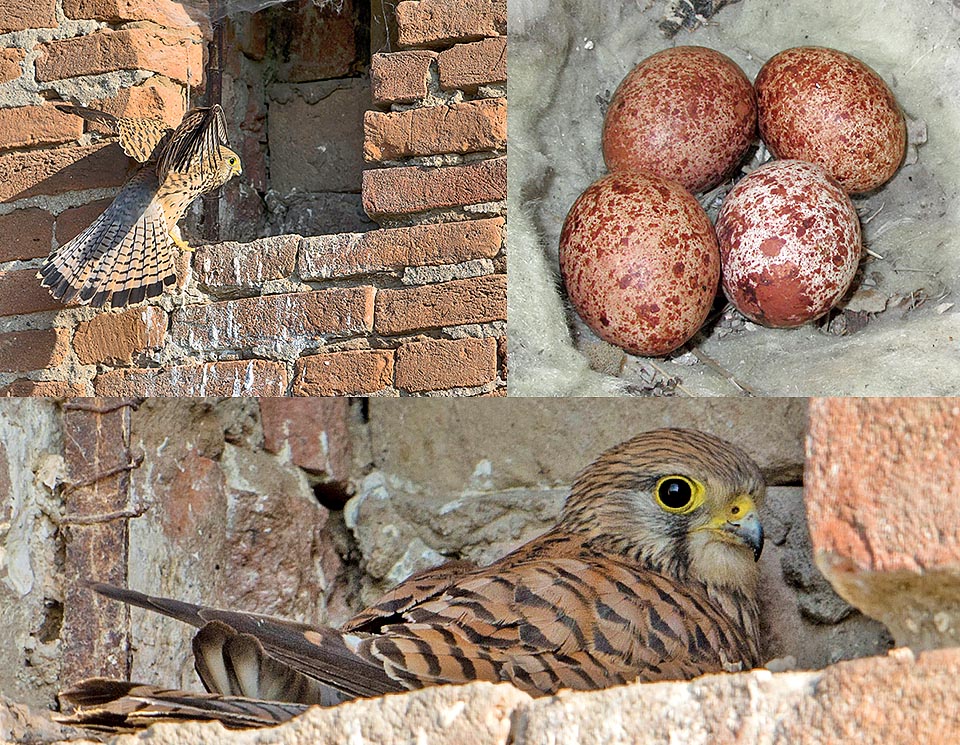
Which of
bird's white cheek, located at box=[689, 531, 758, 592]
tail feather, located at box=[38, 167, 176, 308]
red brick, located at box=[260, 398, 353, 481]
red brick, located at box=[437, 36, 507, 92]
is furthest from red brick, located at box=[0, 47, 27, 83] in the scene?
bird's white cheek, located at box=[689, 531, 758, 592]

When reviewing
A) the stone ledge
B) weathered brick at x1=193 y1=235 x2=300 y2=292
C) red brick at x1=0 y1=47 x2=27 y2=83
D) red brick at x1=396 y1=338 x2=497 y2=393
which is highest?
red brick at x1=0 y1=47 x2=27 y2=83

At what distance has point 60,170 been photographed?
143cm

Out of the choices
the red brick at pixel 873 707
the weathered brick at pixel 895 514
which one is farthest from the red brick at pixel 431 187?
the red brick at pixel 873 707

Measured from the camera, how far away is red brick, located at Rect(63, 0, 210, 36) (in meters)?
1.37

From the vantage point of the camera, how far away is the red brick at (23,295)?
1422 mm

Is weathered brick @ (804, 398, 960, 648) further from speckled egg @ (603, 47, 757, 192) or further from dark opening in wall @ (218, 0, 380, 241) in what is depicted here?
dark opening in wall @ (218, 0, 380, 241)

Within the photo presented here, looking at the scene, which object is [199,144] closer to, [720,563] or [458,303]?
[458,303]

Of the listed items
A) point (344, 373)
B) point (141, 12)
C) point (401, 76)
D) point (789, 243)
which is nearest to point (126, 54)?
point (141, 12)

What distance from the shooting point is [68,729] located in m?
0.91

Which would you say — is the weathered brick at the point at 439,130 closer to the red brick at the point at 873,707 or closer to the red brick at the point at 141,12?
the red brick at the point at 141,12

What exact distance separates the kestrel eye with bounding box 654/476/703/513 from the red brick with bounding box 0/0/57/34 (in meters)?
1.02

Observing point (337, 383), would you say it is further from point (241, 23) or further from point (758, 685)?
point (758, 685)

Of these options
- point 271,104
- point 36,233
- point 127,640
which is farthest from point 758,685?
point 36,233

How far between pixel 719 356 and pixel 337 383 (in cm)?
46
